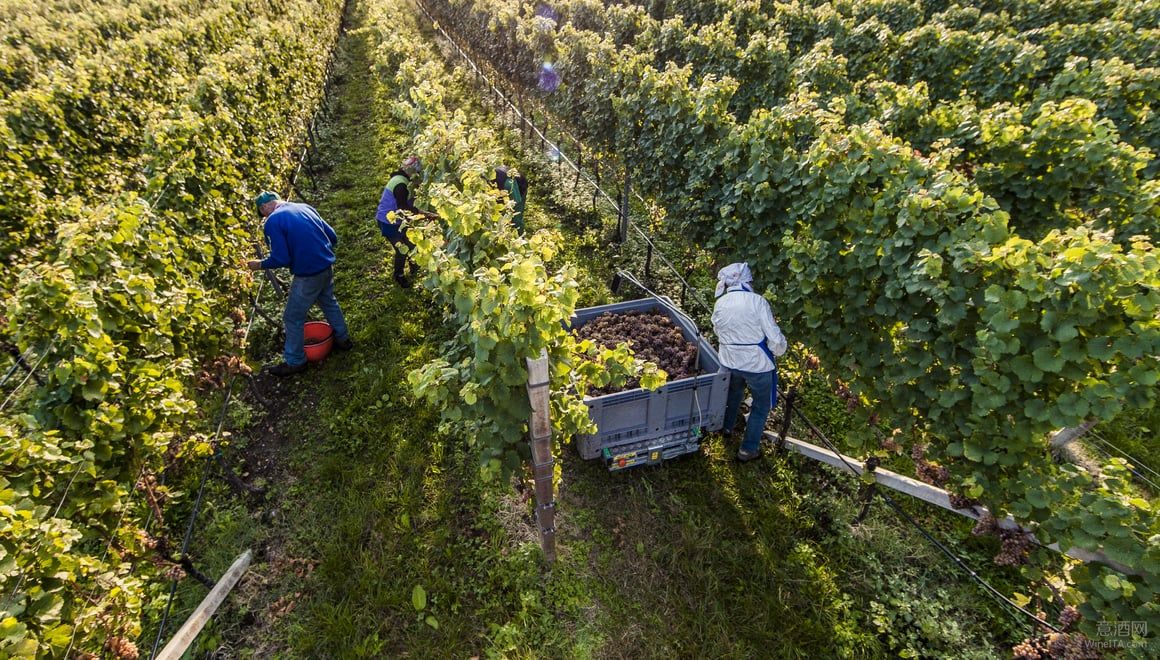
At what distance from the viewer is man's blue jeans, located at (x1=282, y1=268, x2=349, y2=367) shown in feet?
18.4

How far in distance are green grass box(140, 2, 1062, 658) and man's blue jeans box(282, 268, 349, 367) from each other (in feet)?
1.86

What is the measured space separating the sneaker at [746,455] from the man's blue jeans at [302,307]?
190 inches

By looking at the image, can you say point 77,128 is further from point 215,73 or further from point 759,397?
point 759,397

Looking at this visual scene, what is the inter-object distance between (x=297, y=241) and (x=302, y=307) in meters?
0.77

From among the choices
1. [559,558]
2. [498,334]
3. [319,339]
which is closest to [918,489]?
[559,558]

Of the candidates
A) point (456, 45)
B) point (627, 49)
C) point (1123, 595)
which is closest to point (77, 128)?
point (627, 49)

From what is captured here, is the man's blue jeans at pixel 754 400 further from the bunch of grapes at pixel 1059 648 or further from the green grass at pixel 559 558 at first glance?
the bunch of grapes at pixel 1059 648

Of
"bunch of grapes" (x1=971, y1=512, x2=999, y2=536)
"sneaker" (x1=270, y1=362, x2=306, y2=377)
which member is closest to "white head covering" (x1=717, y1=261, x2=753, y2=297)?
"bunch of grapes" (x1=971, y1=512, x2=999, y2=536)

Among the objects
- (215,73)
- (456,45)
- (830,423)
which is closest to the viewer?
(830,423)

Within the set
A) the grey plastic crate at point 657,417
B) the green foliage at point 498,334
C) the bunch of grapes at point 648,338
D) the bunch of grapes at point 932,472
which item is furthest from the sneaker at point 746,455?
the green foliage at point 498,334

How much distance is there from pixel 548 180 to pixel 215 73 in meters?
5.63

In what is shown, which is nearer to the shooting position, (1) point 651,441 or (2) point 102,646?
(2) point 102,646

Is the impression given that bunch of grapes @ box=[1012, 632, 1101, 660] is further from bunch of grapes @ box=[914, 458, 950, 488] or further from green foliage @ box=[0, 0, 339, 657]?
green foliage @ box=[0, 0, 339, 657]

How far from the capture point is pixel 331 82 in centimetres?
1659
